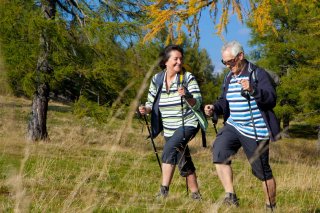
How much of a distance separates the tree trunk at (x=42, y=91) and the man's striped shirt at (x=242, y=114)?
777cm

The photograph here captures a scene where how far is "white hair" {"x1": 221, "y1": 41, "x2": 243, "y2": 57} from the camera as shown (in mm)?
4453

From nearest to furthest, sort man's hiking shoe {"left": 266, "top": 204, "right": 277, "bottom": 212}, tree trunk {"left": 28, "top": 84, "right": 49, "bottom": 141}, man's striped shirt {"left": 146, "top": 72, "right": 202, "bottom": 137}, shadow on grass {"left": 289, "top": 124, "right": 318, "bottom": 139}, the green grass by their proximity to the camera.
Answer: the green grass → man's hiking shoe {"left": 266, "top": 204, "right": 277, "bottom": 212} → man's striped shirt {"left": 146, "top": 72, "right": 202, "bottom": 137} → tree trunk {"left": 28, "top": 84, "right": 49, "bottom": 141} → shadow on grass {"left": 289, "top": 124, "right": 318, "bottom": 139}

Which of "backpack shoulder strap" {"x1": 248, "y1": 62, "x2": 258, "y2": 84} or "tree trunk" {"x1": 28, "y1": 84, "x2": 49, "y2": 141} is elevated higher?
"backpack shoulder strap" {"x1": 248, "y1": 62, "x2": 258, "y2": 84}

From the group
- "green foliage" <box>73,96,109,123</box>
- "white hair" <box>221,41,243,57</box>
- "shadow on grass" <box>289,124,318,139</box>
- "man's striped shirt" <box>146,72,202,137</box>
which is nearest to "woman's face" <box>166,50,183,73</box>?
"man's striped shirt" <box>146,72,202,137</box>

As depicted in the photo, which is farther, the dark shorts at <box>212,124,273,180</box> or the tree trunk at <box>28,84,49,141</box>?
the tree trunk at <box>28,84,49,141</box>

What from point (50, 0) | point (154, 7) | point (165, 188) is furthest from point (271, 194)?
point (50, 0)

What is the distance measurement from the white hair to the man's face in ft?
0.08

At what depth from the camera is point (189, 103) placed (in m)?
4.86

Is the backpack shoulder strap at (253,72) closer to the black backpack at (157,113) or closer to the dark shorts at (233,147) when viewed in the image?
the dark shorts at (233,147)

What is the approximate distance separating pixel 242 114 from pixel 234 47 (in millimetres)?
584

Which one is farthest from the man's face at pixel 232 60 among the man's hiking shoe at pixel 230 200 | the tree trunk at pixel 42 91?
the tree trunk at pixel 42 91

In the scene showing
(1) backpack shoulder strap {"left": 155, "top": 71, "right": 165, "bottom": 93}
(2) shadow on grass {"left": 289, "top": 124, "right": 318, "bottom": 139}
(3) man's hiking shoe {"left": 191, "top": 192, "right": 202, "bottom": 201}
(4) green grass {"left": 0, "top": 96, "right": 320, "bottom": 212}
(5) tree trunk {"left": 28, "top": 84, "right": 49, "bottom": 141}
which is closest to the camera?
(4) green grass {"left": 0, "top": 96, "right": 320, "bottom": 212}

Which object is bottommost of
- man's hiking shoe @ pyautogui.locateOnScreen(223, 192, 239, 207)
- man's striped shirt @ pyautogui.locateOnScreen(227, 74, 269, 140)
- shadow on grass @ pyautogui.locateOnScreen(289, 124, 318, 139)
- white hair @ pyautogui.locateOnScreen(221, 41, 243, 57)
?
shadow on grass @ pyautogui.locateOnScreen(289, 124, 318, 139)

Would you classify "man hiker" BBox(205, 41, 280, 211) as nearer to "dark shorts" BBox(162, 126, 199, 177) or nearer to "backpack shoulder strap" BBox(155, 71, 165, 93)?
"dark shorts" BBox(162, 126, 199, 177)
